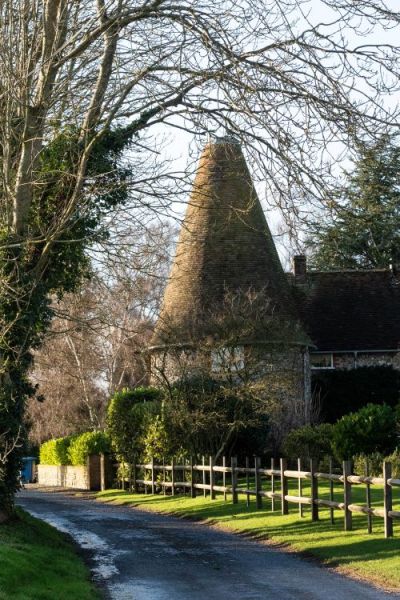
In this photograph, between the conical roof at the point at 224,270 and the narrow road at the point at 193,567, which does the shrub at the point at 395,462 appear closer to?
the narrow road at the point at 193,567

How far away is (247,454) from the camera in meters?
34.1

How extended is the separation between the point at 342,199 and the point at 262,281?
2608 centimetres

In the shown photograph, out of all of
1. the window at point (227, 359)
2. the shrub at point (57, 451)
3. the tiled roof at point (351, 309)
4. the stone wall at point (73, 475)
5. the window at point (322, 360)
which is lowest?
the stone wall at point (73, 475)

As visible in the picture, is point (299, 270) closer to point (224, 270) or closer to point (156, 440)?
point (224, 270)

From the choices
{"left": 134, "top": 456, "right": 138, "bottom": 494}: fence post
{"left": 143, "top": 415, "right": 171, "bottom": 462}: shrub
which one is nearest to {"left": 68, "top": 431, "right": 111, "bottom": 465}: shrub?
{"left": 134, "top": 456, "right": 138, "bottom": 494}: fence post

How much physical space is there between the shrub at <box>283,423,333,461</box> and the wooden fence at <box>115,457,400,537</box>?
62.3 inches

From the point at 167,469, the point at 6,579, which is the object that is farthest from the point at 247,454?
the point at 6,579

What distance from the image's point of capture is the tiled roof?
46.2 meters

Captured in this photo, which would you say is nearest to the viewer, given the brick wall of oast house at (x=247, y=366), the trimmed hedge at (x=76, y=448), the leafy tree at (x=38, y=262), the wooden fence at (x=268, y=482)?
the wooden fence at (x=268, y=482)

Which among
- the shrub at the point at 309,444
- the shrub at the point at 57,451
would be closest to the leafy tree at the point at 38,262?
the shrub at the point at 309,444

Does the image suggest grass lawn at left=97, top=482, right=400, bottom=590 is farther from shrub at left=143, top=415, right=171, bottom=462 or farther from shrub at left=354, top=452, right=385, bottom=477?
shrub at left=143, top=415, right=171, bottom=462

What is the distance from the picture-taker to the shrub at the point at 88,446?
40.4 meters

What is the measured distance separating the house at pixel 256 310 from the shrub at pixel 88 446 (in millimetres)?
3395

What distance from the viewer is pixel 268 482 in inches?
1204
